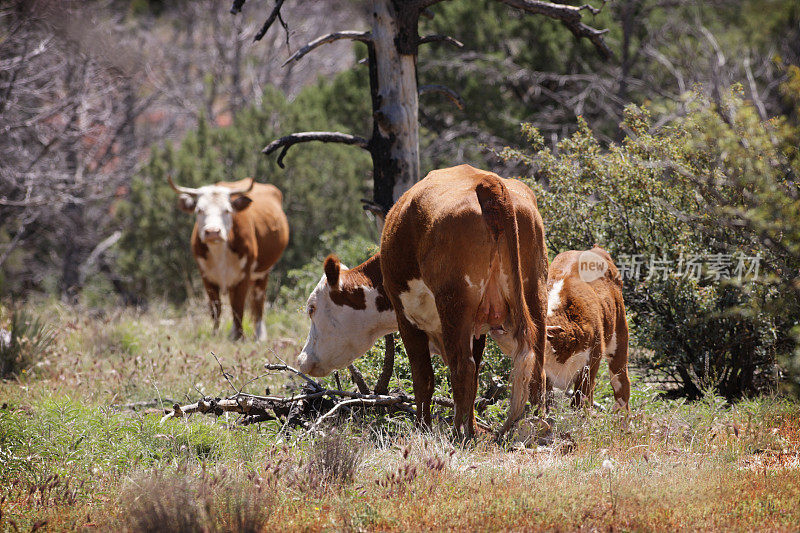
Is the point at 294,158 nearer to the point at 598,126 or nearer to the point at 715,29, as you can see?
the point at 598,126

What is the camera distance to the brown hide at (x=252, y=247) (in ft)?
35.5

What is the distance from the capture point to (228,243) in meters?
10.8

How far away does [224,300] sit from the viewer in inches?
507

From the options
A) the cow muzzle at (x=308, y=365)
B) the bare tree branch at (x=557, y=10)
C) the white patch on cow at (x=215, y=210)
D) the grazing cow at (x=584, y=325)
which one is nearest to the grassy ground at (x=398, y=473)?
the grazing cow at (x=584, y=325)

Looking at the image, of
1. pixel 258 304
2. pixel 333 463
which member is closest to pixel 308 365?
pixel 333 463

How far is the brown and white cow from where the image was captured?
1048 centimetres

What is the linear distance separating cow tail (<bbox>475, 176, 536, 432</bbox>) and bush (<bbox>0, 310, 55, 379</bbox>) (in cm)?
517

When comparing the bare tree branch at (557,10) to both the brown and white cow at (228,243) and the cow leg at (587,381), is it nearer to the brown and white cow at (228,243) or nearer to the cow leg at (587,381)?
the cow leg at (587,381)

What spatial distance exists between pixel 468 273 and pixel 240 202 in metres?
6.61

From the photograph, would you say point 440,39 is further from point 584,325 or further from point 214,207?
point 214,207

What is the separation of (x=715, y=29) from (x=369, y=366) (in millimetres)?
14810

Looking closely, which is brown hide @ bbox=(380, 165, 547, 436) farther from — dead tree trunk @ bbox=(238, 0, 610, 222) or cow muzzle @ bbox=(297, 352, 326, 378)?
dead tree trunk @ bbox=(238, 0, 610, 222)

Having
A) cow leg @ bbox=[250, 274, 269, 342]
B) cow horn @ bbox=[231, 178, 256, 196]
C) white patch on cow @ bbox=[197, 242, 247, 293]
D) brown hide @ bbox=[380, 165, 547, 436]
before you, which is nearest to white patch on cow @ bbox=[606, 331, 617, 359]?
brown hide @ bbox=[380, 165, 547, 436]

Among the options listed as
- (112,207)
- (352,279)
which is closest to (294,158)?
(112,207)
